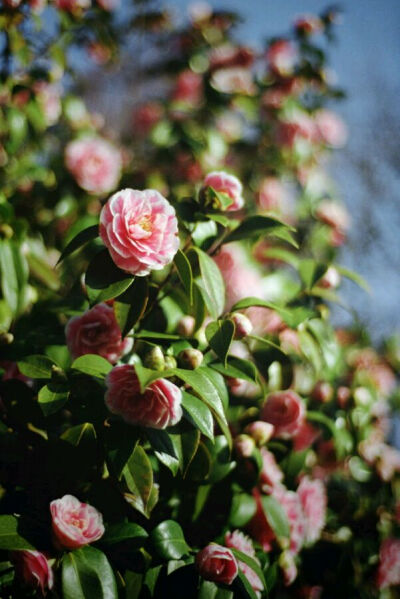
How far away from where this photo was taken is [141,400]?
2.10 ft

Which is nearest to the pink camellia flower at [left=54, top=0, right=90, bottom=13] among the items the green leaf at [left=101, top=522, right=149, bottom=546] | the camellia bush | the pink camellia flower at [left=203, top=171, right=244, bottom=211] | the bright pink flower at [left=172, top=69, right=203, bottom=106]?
the camellia bush

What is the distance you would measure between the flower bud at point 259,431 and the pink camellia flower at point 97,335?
12.8 inches

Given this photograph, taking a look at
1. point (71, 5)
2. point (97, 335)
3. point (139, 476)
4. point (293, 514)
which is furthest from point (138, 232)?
point (71, 5)

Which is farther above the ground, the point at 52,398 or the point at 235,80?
the point at 235,80

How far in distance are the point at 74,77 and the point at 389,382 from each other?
155 cm

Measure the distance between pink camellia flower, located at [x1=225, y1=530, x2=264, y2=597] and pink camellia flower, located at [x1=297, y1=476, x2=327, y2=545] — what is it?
25cm

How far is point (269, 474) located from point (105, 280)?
21.9 inches

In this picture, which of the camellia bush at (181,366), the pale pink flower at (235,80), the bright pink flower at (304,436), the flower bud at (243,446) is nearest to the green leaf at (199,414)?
the camellia bush at (181,366)

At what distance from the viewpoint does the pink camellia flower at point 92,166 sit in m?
1.36

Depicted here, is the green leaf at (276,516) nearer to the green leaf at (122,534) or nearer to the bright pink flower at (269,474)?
the bright pink flower at (269,474)

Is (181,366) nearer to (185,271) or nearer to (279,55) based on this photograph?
(185,271)

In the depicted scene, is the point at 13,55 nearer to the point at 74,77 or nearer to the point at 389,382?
the point at 74,77

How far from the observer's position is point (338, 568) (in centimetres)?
110

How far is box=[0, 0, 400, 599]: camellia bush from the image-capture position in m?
0.66
